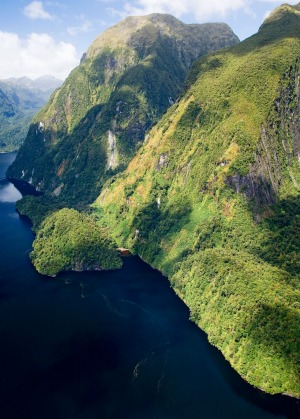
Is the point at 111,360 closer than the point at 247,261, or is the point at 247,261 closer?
the point at 111,360

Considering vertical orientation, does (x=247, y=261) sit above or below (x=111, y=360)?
above

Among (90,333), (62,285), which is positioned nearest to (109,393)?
(90,333)

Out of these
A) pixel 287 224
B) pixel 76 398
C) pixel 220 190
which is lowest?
pixel 76 398

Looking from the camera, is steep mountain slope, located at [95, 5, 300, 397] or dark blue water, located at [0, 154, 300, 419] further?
steep mountain slope, located at [95, 5, 300, 397]

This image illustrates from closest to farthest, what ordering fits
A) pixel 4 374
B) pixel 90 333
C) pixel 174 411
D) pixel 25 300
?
pixel 174 411 → pixel 4 374 → pixel 90 333 → pixel 25 300

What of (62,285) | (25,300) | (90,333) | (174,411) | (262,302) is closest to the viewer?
(174,411)

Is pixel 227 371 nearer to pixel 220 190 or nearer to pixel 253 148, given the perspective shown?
pixel 220 190

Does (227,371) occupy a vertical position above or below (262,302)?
below

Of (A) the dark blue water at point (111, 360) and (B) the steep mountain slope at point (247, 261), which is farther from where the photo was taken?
(B) the steep mountain slope at point (247, 261)
